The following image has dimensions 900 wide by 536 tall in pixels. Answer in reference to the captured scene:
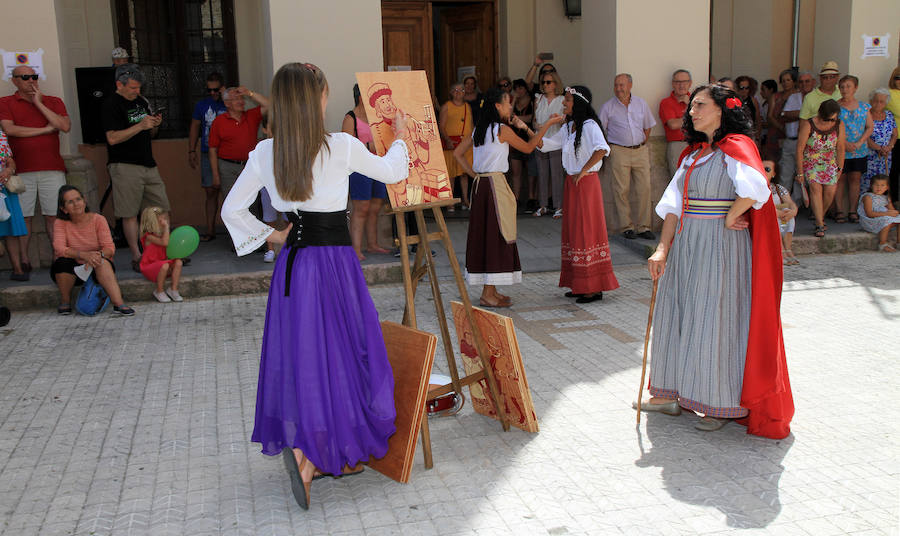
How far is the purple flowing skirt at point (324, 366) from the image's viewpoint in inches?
138

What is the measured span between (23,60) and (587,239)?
17.9ft

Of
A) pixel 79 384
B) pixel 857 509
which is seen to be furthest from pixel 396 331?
pixel 79 384

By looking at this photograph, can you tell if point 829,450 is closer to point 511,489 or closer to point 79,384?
point 511,489

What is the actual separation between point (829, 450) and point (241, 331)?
4.21 metres

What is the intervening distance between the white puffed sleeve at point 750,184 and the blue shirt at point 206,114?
6.59m

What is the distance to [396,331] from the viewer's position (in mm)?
3916

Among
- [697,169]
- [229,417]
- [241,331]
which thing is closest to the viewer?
[697,169]

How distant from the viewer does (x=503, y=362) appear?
4.30 m

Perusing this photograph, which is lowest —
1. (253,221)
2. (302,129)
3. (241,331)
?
(241,331)

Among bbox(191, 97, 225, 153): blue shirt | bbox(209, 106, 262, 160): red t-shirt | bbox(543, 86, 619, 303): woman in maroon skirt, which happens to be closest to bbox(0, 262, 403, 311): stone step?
bbox(209, 106, 262, 160): red t-shirt

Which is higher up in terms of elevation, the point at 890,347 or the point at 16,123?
the point at 16,123

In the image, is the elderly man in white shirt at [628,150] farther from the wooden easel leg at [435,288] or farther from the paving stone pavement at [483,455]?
the wooden easel leg at [435,288]

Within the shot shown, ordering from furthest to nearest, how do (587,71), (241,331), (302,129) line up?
(587,71), (241,331), (302,129)

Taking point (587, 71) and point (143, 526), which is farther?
point (587, 71)
